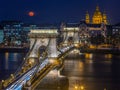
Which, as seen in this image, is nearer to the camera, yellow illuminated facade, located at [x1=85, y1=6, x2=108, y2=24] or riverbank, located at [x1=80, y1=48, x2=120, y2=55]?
riverbank, located at [x1=80, y1=48, x2=120, y2=55]

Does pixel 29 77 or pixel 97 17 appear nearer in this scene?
pixel 29 77

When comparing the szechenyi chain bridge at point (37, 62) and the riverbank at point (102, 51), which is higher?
the szechenyi chain bridge at point (37, 62)

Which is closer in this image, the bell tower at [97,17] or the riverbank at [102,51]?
the riverbank at [102,51]

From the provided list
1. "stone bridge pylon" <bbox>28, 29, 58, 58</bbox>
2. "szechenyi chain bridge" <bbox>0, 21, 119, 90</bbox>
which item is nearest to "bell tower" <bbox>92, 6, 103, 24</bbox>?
"szechenyi chain bridge" <bbox>0, 21, 119, 90</bbox>

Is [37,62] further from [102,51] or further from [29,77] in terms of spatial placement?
[102,51]

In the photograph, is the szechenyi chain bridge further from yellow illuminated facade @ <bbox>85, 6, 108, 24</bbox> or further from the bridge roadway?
yellow illuminated facade @ <bbox>85, 6, 108, 24</bbox>

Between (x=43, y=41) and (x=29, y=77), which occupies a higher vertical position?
(x=43, y=41)

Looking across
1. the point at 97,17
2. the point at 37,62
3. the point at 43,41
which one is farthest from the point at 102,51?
the point at 97,17

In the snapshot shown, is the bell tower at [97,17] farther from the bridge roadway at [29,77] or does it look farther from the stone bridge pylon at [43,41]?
the bridge roadway at [29,77]

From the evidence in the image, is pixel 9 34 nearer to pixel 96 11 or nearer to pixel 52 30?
pixel 96 11

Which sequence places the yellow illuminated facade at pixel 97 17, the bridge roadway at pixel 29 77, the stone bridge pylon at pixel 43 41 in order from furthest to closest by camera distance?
the yellow illuminated facade at pixel 97 17, the stone bridge pylon at pixel 43 41, the bridge roadway at pixel 29 77

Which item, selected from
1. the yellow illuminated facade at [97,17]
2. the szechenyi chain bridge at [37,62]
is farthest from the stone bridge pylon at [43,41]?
the yellow illuminated facade at [97,17]

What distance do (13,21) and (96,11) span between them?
504 inches

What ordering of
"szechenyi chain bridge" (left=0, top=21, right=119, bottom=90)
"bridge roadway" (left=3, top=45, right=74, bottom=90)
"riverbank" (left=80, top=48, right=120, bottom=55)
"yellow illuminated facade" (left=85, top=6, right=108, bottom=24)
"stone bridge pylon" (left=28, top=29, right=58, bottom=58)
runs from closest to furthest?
"bridge roadway" (left=3, top=45, right=74, bottom=90)
"szechenyi chain bridge" (left=0, top=21, right=119, bottom=90)
"stone bridge pylon" (left=28, top=29, right=58, bottom=58)
"riverbank" (left=80, top=48, right=120, bottom=55)
"yellow illuminated facade" (left=85, top=6, right=108, bottom=24)
